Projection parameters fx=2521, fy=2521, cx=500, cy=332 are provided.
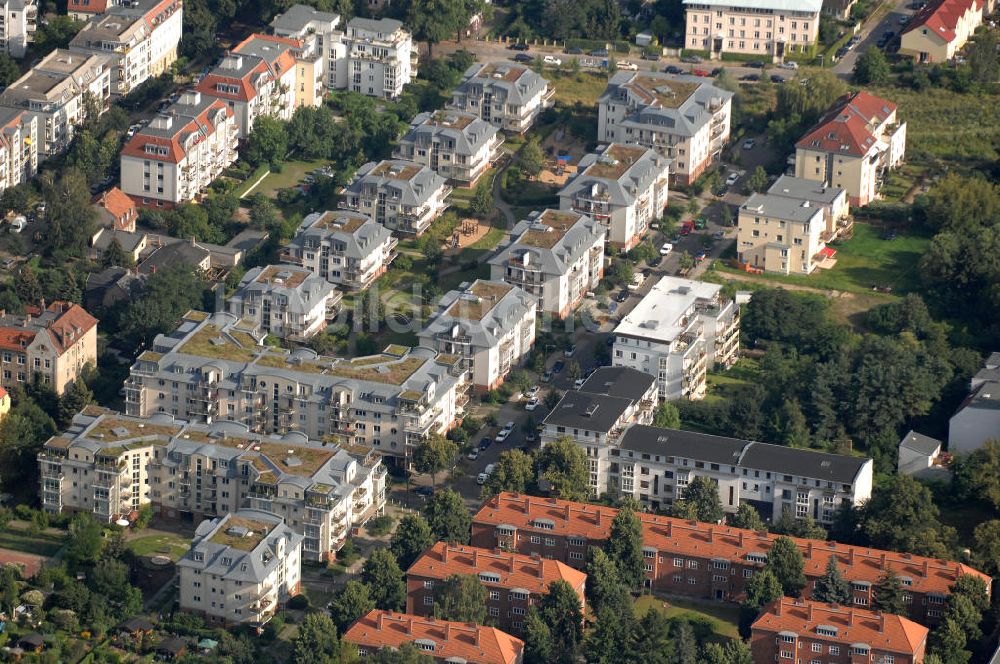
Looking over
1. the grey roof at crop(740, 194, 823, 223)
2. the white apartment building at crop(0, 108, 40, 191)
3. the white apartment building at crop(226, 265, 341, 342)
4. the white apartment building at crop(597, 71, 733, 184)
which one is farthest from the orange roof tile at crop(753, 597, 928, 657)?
the white apartment building at crop(0, 108, 40, 191)

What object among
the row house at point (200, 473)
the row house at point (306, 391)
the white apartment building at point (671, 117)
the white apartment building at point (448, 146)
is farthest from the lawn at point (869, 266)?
the row house at point (200, 473)

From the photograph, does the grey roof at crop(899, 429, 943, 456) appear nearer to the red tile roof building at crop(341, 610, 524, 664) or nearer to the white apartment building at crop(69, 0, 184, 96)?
the red tile roof building at crop(341, 610, 524, 664)

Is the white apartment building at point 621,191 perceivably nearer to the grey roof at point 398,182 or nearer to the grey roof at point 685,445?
the grey roof at point 398,182

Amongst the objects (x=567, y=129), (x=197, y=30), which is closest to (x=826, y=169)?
(x=567, y=129)

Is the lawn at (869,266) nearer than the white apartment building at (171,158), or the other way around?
the lawn at (869,266)

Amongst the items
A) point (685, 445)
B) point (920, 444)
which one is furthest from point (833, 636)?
point (920, 444)

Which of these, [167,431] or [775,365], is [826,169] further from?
[167,431]
